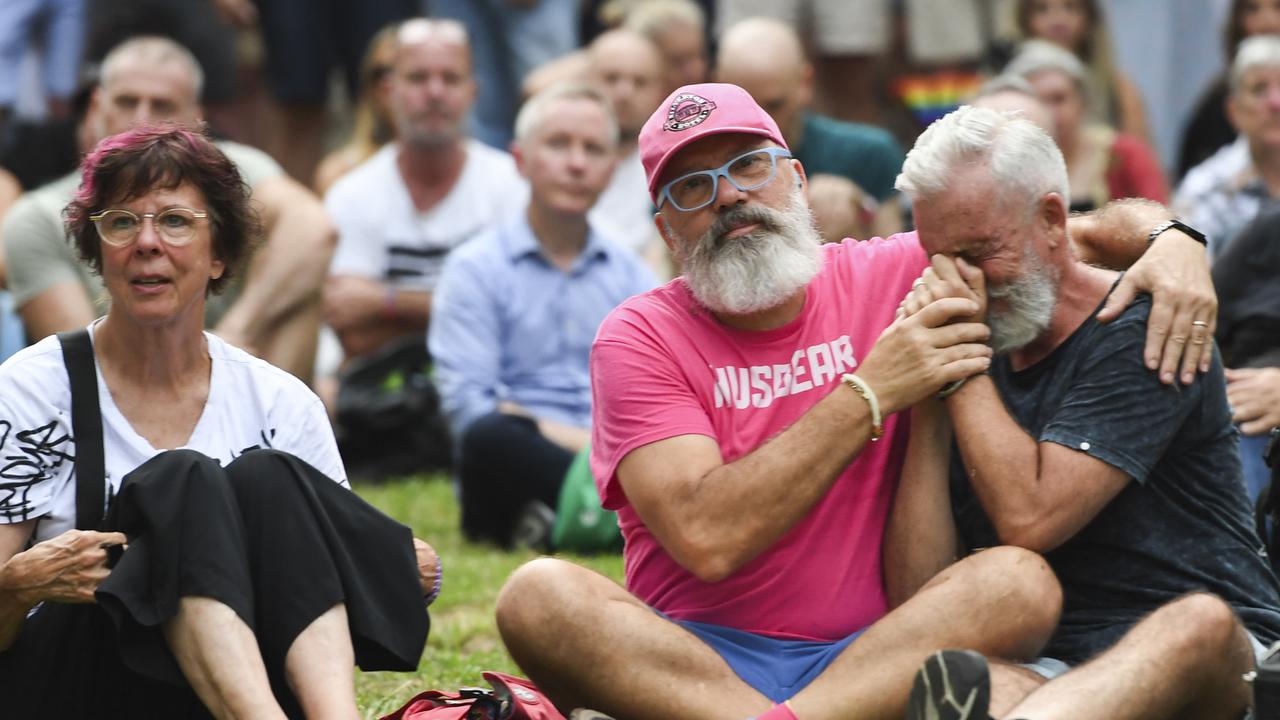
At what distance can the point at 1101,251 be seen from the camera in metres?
4.92

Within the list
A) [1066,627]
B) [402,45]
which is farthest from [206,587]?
[402,45]

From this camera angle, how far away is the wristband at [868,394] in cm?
425

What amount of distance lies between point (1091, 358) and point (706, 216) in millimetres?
946

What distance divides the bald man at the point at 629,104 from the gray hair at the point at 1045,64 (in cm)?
176

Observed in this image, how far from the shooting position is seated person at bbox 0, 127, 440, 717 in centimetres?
421

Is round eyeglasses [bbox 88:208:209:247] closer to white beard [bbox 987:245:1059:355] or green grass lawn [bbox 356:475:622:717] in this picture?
green grass lawn [bbox 356:475:622:717]

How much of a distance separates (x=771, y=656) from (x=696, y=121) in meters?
1.25

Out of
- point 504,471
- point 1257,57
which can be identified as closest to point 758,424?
point 504,471

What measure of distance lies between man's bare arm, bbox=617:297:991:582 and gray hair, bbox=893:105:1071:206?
305 mm

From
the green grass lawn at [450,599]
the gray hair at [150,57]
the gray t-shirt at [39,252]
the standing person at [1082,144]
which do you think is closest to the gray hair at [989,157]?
the green grass lawn at [450,599]

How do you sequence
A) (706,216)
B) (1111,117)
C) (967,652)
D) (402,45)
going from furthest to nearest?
1. (1111,117)
2. (402,45)
3. (706,216)
4. (967,652)

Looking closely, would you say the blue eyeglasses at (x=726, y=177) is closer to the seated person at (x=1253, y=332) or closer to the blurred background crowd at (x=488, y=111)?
the seated person at (x=1253, y=332)

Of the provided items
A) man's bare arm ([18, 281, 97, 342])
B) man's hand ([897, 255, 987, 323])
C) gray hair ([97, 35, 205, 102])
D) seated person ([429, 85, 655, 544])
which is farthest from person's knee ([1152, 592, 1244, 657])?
gray hair ([97, 35, 205, 102])

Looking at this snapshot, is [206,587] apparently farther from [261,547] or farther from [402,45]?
[402,45]
